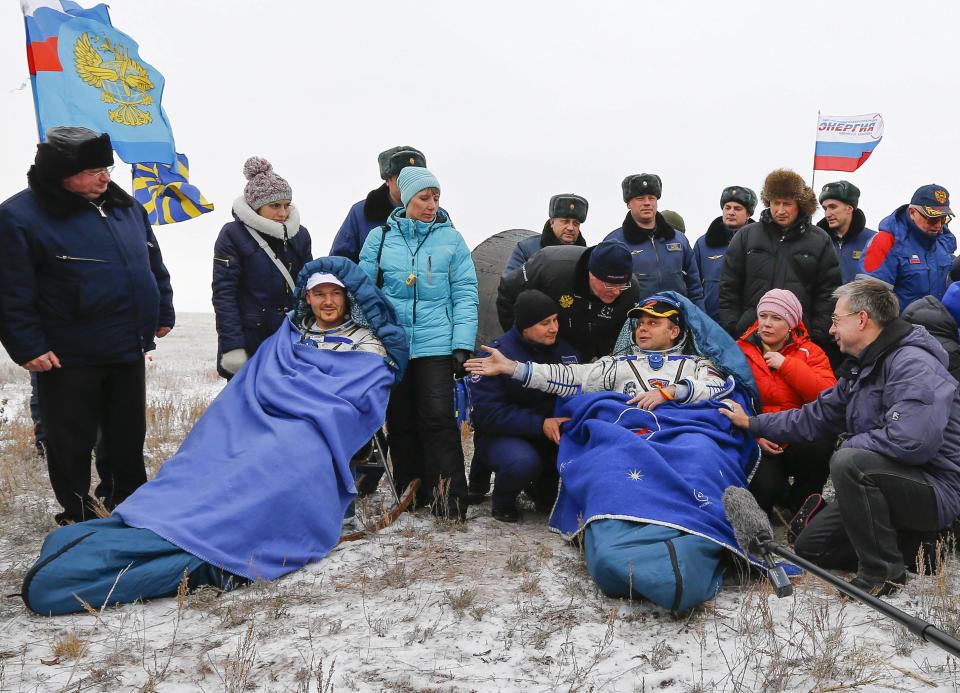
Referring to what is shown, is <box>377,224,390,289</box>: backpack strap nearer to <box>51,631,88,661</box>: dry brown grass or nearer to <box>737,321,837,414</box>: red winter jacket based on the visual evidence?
<box>737,321,837,414</box>: red winter jacket

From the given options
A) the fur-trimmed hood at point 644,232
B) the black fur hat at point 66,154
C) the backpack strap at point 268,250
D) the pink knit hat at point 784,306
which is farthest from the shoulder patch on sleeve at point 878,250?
the black fur hat at point 66,154

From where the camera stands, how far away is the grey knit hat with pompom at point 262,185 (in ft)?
16.9

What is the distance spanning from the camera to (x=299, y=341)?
473 cm

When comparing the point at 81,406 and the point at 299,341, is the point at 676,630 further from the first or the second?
the point at 81,406

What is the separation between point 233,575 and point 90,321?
1.71 meters

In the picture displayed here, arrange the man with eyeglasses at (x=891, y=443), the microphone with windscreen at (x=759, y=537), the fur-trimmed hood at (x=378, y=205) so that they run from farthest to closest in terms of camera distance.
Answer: the fur-trimmed hood at (x=378, y=205)
the man with eyeglasses at (x=891, y=443)
the microphone with windscreen at (x=759, y=537)

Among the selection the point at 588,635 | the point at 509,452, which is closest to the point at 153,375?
the point at 509,452

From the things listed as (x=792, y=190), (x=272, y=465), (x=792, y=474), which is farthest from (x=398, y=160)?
(x=792, y=474)

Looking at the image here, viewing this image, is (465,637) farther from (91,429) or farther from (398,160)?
(398,160)

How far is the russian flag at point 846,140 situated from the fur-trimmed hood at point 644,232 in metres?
3.56

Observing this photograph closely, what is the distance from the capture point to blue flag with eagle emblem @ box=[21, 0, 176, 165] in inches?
252

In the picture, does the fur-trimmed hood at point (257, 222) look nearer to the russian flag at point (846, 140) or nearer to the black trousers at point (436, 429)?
the black trousers at point (436, 429)

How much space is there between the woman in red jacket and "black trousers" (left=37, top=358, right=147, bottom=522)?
3.55m

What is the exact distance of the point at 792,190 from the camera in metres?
5.25
